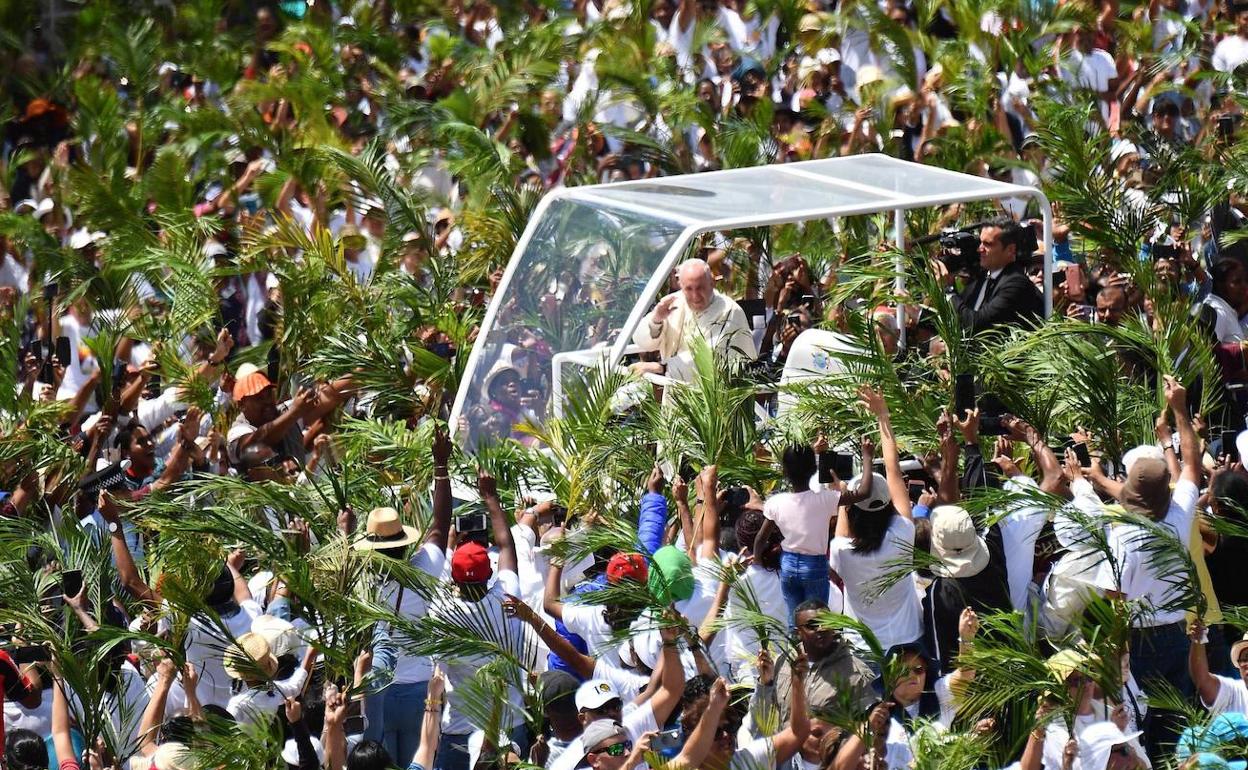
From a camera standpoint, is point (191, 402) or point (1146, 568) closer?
point (1146, 568)

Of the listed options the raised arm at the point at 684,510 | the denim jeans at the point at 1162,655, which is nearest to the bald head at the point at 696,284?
the raised arm at the point at 684,510

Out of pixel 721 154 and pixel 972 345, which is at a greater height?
pixel 972 345

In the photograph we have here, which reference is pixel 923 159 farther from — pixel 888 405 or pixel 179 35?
pixel 179 35

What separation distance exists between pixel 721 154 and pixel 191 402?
5.07 m

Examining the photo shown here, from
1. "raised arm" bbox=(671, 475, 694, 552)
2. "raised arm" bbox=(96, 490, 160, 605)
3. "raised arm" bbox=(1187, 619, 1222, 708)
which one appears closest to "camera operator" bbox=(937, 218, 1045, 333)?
"raised arm" bbox=(671, 475, 694, 552)

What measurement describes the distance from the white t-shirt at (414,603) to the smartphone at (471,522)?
834 mm

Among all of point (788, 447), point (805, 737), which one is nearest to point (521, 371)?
point (788, 447)

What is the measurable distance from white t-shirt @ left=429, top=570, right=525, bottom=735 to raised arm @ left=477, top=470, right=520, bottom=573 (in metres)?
0.25

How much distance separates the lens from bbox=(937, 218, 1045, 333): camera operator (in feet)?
32.1

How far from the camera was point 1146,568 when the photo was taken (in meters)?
7.33

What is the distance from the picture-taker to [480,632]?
7.44 meters

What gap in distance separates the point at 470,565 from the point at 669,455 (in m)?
1.53

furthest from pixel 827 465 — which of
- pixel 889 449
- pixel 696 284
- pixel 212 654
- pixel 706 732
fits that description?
pixel 212 654

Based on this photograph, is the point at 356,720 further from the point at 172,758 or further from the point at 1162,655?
the point at 1162,655
